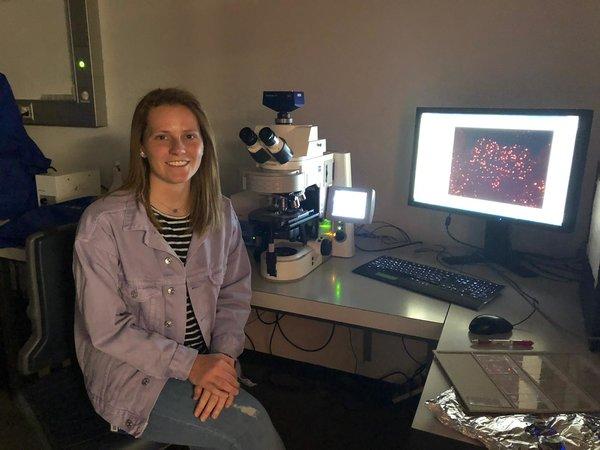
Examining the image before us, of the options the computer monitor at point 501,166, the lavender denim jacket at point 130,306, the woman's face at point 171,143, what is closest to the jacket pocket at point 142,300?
the lavender denim jacket at point 130,306

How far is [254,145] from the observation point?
4.68 ft

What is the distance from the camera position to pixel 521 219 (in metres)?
1.50

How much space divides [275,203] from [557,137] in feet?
2.89

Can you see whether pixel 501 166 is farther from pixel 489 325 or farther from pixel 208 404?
pixel 208 404

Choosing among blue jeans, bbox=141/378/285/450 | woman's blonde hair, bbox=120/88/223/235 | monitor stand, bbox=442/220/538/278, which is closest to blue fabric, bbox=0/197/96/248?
woman's blonde hair, bbox=120/88/223/235

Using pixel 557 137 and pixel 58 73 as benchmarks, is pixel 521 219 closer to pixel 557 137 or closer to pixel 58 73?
pixel 557 137

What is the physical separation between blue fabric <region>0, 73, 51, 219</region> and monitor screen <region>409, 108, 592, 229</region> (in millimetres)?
1693

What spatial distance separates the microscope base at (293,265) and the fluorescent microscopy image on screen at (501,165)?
0.56m

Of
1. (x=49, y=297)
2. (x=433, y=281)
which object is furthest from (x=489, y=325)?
(x=49, y=297)

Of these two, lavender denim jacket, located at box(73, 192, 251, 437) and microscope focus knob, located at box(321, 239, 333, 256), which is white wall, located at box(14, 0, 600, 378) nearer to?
microscope focus knob, located at box(321, 239, 333, 256)

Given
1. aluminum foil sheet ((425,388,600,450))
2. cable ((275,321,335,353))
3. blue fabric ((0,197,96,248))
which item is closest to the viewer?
aluminum foil sheet ((425,388,600,450))

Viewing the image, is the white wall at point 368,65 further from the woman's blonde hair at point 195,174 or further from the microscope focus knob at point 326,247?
the woman's blonde hair at point 195,174

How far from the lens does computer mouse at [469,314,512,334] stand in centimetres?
117

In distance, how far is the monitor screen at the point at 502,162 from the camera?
139 centimetres
